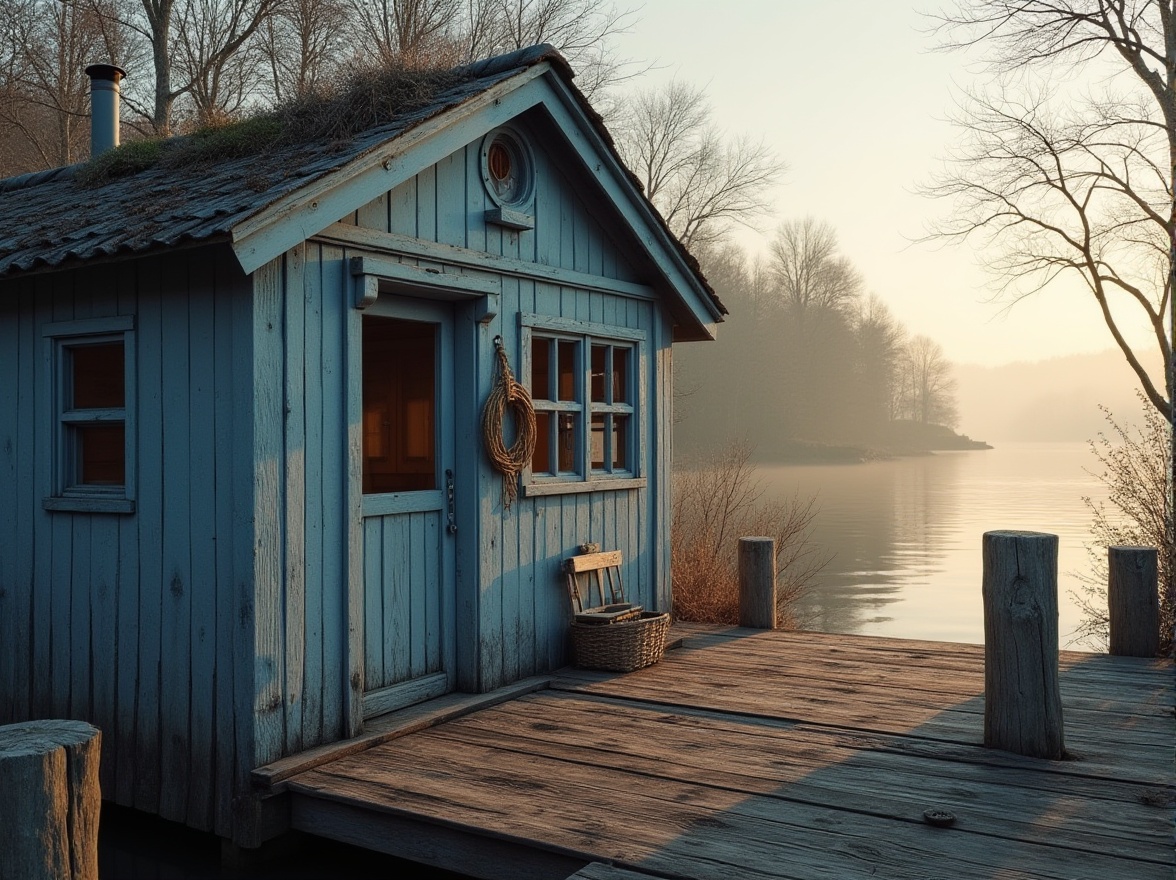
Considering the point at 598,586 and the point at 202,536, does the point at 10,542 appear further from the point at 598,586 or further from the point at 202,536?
the point at 598,586

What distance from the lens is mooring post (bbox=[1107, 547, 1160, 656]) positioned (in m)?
7.68

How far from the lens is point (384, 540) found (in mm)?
5965

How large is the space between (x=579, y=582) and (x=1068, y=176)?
41.4ft

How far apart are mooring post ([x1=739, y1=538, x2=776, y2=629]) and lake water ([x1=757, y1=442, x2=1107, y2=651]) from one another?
3.44 meters

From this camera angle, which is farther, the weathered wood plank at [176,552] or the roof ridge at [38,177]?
the roof ridge at [38,177]

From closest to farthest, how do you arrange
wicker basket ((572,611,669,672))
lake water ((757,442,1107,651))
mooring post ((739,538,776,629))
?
wicker basket ((572,611,669,672)) < mooring post ((739,538,776,629)) < lake water ((757,442,1107,651))

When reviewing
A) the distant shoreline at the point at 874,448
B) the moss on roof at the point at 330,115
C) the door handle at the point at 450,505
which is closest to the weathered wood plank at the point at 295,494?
the moss on roof at the point at 330,115

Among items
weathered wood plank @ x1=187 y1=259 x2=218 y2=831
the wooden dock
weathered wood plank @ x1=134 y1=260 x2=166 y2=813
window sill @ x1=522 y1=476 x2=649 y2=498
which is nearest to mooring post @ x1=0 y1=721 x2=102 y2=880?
the wooden dock

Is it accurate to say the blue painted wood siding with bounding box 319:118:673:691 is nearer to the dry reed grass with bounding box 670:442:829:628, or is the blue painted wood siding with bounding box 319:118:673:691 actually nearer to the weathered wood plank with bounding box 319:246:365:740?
the weathered wood plank with bounding box 319:246:365:740

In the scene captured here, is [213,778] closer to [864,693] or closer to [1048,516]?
[864,693]

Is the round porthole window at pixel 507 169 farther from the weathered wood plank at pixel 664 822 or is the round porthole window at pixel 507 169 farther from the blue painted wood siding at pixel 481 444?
the weathered wood plank at pixel 664 822

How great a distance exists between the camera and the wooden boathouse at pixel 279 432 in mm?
5012

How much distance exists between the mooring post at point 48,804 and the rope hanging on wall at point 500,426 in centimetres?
354

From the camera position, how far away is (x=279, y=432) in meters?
5.07
